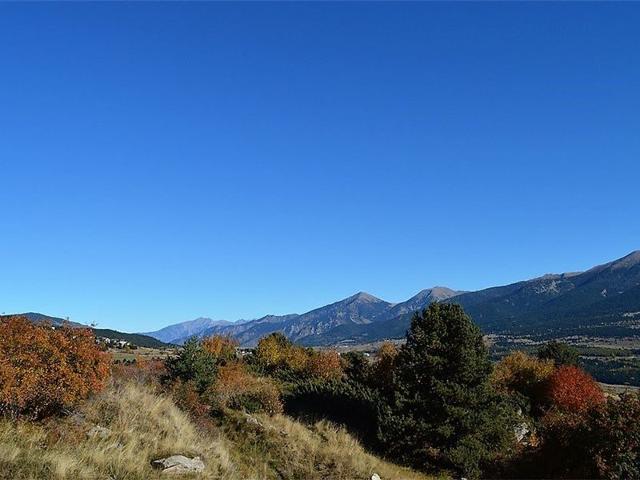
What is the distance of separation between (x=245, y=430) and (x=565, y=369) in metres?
38.4

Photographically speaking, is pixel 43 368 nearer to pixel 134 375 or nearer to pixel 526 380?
pixel 134 375

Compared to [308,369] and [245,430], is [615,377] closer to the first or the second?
[308,369]

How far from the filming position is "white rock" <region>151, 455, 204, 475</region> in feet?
39.0

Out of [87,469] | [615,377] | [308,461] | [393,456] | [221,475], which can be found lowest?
[615,377]

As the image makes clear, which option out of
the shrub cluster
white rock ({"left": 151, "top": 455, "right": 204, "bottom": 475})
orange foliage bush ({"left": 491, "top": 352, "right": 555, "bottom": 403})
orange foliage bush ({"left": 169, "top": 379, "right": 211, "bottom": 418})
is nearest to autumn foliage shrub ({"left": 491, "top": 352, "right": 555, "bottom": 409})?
orange foliage bush ({"left": 491, "top": 352, "right": 555, "bottom": 403})

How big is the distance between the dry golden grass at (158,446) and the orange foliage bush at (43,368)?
66 centimetres

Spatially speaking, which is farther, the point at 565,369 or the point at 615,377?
the point at 615,377

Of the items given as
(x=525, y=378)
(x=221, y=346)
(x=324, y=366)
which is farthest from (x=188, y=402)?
(x=221, y=346)

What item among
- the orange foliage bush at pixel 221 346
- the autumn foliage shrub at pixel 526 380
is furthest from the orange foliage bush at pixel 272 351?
the autumn foliage shrub at pixel 526 380

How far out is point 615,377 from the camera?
146875 millimetres

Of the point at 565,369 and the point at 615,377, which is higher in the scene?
the point at 565,369

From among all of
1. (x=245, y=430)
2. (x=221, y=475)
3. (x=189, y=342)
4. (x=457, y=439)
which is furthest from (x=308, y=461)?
(x=189, y=342)

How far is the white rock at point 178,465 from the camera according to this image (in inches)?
468

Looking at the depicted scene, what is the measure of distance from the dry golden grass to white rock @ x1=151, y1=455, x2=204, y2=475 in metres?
0.27
